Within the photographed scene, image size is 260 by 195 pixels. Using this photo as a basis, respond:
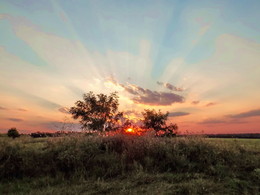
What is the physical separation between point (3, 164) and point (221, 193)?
930 centimetres

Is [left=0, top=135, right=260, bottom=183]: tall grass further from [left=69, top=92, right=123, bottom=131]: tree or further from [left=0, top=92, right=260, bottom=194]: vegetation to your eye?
[left=69, top=92, right=123, bottom=131]: tree

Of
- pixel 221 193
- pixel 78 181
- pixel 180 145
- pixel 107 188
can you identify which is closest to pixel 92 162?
pixel 78 181

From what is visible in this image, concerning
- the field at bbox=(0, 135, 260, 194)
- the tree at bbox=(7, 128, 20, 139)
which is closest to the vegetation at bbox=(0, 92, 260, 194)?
the field at bbox=(0, 135, 260, 194)

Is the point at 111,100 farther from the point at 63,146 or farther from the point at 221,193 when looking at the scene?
the point at 221,193

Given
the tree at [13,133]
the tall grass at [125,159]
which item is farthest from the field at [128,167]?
the tree at [13,133]

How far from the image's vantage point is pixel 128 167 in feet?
35.3

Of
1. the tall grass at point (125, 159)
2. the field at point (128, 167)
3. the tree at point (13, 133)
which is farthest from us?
the tree at point (13, 133)

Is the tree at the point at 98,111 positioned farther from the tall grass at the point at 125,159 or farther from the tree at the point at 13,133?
the tall grass at the point at 125,159

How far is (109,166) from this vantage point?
10.9 meters

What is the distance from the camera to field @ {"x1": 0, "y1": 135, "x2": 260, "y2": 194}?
8492mm

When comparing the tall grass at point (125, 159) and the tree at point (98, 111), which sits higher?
the tree at point (98, 111)

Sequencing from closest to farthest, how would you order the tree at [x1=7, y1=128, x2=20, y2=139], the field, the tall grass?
1. the field
2. the tall grass
3. the tree at [x1=7, y1=128, x2=20, y2=139]

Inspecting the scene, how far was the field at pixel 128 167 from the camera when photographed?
27.9 ft

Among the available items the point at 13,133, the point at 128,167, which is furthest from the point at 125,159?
the point at 13,133
